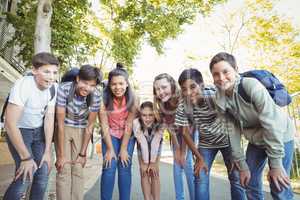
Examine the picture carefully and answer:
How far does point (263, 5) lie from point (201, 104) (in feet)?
26.4

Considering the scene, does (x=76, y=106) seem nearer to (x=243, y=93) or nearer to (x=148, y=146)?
(x=148, y=146)

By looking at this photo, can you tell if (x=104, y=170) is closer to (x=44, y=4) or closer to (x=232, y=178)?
(x=232, y=178)

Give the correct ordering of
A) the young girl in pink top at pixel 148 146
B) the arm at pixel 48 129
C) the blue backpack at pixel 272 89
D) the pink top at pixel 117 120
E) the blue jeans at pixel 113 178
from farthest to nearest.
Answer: the young girl in pink top at pixel 148 146, the pink top at pixel 117 120, the blue jeans at pixel 113 178, the arm at pixel 48 129, the blue backpack at pixel 272 89

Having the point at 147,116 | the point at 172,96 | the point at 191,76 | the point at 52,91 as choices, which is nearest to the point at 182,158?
the point at 147,116

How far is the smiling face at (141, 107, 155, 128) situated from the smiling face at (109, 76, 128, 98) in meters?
0.35

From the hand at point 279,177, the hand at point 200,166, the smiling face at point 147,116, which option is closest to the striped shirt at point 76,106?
the smiling face at point 147,116

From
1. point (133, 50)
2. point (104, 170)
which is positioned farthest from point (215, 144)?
point (133, 50)

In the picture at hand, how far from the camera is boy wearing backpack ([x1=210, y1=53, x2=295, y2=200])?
6.09 ft

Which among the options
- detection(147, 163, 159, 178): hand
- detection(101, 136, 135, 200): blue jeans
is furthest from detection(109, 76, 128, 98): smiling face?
detection(147, 163, 159, 178): hand

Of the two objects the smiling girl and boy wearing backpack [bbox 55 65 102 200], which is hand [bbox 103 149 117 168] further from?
the smiling girl

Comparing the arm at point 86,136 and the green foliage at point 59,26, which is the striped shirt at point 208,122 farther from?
the green foliage at point 59,26

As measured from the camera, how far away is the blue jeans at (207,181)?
2482mm

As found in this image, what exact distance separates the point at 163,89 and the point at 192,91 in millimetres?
338

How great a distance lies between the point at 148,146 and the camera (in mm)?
2836
